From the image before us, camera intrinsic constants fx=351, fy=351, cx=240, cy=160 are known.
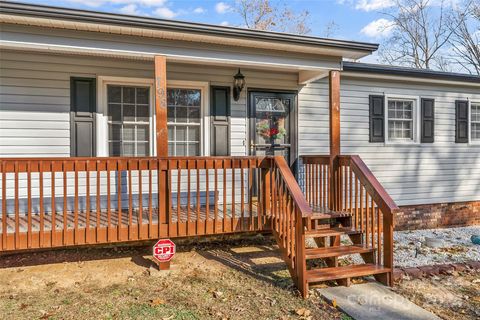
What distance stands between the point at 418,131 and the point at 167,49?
5.39 m

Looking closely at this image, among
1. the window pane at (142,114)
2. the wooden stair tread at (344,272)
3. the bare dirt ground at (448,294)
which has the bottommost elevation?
the bare dirt ground at (448,294)

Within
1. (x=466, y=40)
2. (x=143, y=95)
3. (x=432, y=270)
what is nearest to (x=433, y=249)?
(x=432, y=270)

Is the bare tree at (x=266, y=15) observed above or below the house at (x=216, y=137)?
Result: above

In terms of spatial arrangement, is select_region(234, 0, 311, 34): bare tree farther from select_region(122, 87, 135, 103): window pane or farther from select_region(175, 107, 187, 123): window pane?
select_region(122, 87, 135, 103): window pane

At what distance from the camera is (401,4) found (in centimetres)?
2259

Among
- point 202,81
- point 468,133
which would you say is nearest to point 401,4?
point 468,133

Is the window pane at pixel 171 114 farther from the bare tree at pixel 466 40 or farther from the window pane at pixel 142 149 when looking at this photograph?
the bare tree at pixel 466 40

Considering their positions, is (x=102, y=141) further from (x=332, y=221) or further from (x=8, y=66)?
(x=332, y=221)

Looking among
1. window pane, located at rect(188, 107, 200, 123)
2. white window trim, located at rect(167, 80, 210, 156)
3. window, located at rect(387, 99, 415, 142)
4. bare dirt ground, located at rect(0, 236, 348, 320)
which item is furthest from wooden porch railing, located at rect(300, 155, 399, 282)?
window, located at rect(387, 99, 415, 142)

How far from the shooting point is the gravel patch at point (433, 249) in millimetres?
4995

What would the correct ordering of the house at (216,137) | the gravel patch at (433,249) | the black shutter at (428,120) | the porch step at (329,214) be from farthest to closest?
the black shutter at (428,120)
the gravel patch at (433,249)
the porch step at (329,214)
the house at (216,137)

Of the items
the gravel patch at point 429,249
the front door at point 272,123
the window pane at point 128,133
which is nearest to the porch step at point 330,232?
the gravel patch at point 429,249

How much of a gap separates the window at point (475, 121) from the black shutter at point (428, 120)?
1214 millimetres

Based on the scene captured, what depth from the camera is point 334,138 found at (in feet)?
16.9
